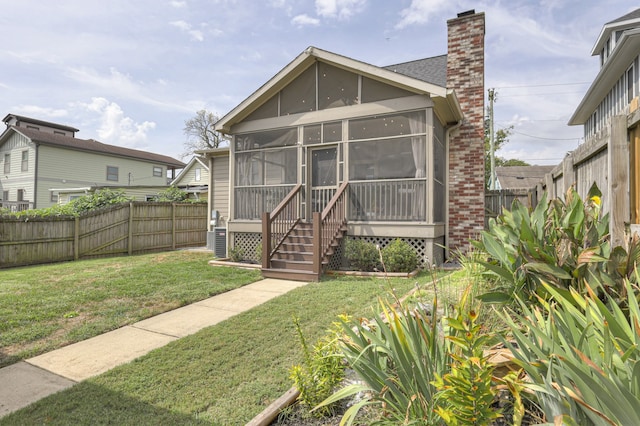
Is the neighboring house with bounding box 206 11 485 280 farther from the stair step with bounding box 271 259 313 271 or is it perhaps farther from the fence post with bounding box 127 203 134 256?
the fence post with bounding box 127 203 134 256

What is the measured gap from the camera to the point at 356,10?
8.28 m

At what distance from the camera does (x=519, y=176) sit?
2514 cm

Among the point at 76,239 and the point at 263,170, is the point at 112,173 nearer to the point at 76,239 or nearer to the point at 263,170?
the point at 76,239

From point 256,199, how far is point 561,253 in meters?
7.97

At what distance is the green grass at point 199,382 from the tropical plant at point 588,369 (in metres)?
1.30

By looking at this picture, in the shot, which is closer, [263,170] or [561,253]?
[561,253]

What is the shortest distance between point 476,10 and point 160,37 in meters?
8.18

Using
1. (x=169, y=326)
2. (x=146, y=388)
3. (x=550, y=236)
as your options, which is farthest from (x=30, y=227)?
(x=550, y=236)

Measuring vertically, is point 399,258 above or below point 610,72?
below

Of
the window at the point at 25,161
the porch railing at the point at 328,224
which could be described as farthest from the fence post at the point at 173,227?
the window at the point at 25,161

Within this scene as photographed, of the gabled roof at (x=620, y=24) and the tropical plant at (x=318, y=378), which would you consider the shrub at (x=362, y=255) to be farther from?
the gabled roof at (x=620, y=24)

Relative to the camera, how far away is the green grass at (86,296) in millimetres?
4224

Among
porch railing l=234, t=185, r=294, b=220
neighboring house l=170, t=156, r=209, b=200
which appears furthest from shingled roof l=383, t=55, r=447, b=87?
neighboring house l=170, t=156, r=209, b=200

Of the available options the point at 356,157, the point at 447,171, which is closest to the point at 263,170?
the point at 356,157
